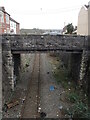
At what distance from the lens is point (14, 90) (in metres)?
14.3

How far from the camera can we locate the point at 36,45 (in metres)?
13.8

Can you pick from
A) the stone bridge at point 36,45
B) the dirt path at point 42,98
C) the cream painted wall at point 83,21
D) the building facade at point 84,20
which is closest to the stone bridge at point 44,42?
the stone bridge at point 36,45

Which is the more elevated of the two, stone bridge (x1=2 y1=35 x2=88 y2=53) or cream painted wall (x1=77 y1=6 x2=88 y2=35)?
cream painted wall (x1=77 y1=6 x2=88 y2=35)

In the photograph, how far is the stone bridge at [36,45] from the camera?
13477mm

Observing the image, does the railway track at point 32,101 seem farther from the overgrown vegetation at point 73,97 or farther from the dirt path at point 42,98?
the overgrown vegetation at point 73,97

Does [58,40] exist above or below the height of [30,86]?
above

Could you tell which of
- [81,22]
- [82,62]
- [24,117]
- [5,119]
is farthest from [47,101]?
[81,22]

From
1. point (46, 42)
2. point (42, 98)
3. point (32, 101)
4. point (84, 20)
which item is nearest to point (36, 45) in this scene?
point (46, 42)

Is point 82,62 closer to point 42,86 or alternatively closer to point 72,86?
point 72,86

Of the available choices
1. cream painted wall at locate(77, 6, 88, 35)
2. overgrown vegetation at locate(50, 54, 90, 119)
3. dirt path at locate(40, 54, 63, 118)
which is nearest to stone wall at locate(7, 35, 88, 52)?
overgrown vegetation at locate(50, 54, 90, 119)

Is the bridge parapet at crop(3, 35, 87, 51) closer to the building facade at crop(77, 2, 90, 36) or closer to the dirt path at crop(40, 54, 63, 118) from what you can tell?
the dirt path at crop(40, 54, 63, 118)

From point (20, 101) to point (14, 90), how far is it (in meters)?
2.49

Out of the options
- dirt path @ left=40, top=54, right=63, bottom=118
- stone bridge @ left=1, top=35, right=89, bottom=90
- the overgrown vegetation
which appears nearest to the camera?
the overgrown vegetation

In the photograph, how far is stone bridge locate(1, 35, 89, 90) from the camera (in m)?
13.5
